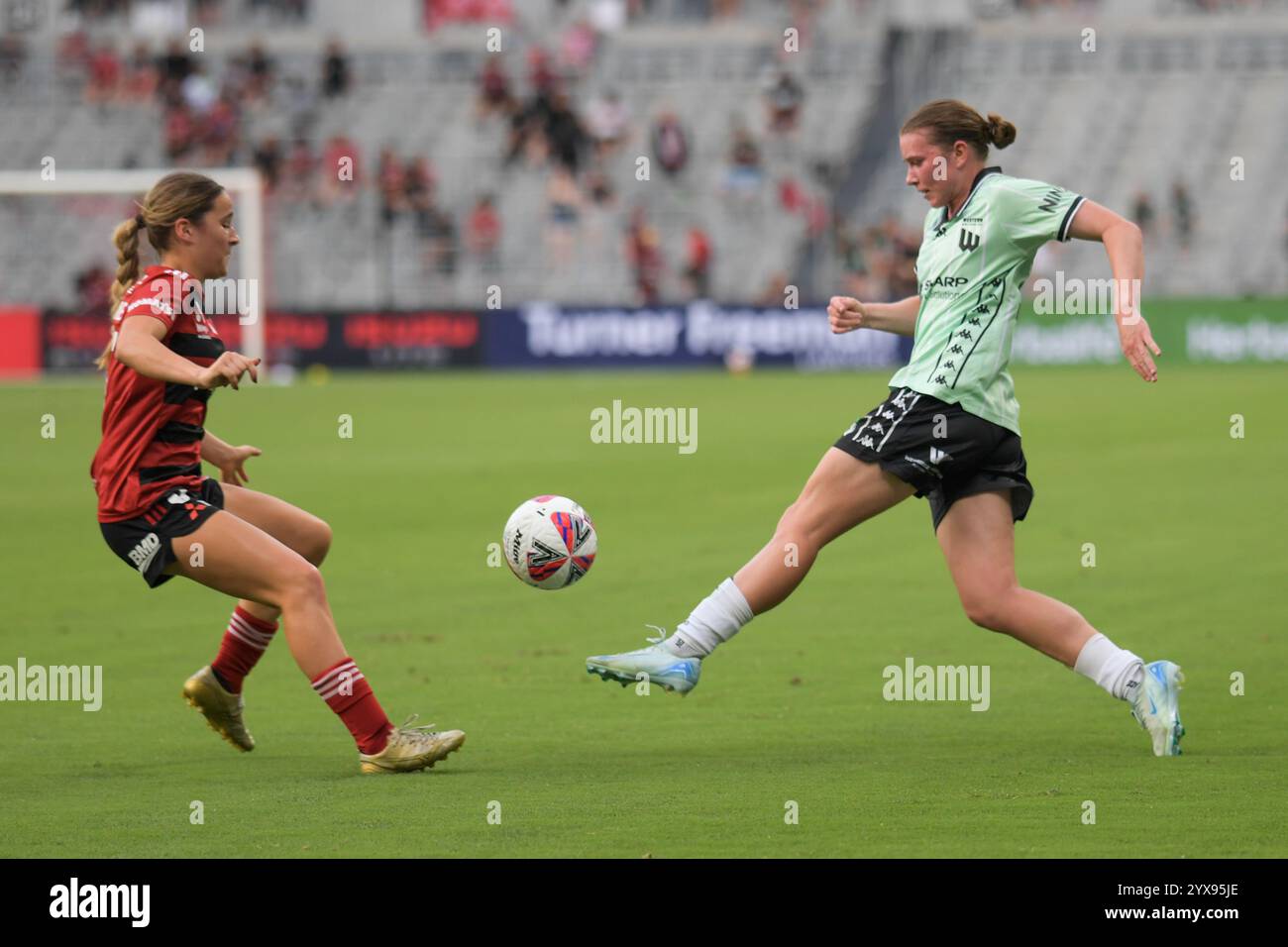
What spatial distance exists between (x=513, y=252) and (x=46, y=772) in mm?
31693

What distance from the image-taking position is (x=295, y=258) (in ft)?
126

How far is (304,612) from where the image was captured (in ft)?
23.5

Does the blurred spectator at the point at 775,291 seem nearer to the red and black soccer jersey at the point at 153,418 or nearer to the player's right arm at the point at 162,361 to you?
the red and black soccer jersey at the point at 153,418

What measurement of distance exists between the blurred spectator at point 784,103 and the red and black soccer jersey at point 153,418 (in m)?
33.2

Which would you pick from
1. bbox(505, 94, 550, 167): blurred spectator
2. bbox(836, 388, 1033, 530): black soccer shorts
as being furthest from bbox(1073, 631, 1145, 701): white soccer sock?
bbox(505, 94, 550, 167): blurred spectator

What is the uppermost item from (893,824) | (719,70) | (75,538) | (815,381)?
(719,70)

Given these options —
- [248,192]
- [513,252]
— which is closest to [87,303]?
[248,192]

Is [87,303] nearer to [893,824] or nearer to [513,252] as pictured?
[513,252]

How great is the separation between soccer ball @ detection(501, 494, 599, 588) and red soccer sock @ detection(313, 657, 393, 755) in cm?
108

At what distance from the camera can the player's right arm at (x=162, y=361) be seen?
21.9 feet

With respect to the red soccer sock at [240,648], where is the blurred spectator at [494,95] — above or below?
above

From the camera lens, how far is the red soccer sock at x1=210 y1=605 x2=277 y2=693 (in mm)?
7820

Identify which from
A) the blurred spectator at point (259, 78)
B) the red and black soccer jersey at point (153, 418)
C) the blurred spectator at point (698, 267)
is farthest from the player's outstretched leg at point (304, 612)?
the blurred spectator at point (259, 78)

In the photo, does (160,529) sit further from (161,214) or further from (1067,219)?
(1067,219)
